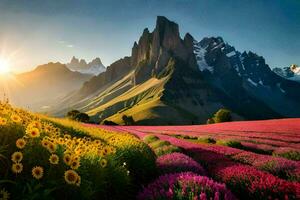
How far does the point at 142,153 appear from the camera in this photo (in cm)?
1495

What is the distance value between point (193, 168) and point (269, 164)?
466 centimetres

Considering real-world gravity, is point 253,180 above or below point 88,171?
below

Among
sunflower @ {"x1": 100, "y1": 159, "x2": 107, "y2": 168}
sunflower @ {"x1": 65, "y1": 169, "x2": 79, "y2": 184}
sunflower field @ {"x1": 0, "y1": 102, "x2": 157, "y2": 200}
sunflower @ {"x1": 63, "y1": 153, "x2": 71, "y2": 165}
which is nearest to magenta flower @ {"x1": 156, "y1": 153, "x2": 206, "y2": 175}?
sunflower field @ {"x1": 0, "y1": 102, "x2": 157, "y2": 200}

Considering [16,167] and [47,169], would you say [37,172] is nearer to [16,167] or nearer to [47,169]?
[16,167]

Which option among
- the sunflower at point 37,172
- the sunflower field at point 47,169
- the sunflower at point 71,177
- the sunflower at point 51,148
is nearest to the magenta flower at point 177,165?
the sunflower field at point 47,169

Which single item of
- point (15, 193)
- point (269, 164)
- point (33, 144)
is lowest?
point (269, 164)

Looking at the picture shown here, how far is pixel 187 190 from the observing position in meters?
9.89

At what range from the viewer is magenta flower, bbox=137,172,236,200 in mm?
9469

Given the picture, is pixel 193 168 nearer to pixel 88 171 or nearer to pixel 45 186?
pixel 88 171

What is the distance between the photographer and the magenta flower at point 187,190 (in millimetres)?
9469

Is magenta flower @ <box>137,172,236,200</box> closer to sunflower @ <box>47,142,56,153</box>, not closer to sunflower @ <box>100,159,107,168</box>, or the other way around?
sunflower @ <box>100,159,107,168</box>

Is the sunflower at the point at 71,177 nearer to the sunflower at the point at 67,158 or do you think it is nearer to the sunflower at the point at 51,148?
the sunflower at the point at 67,158

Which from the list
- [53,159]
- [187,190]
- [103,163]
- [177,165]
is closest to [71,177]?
[53,159]

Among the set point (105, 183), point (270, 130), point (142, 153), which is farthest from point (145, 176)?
point (270, 130)
